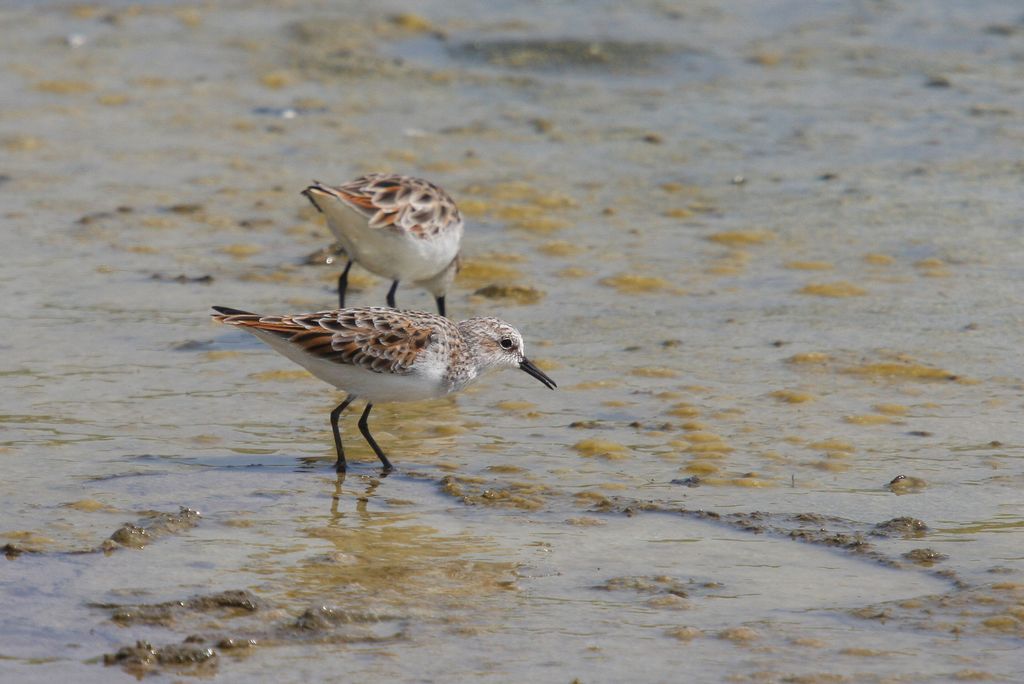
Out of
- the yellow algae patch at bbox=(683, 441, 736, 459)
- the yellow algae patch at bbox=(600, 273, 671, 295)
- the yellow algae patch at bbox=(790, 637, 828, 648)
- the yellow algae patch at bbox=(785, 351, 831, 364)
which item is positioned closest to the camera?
the yellow algae patch at bbox=(790, 637, 828, 648)

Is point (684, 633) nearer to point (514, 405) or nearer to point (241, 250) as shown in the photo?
point (514, 405)

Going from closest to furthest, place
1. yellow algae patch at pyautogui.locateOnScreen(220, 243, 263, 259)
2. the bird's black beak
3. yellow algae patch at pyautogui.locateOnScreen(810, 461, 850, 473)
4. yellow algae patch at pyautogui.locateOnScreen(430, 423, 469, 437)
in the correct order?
yellow algae patch at pyautogui.locateOnScreen(810, 461, 850, 473), yellow algae patch at pyautogui.locateOnScreen(430, 423, 469, 437), the bird's black beak, yellow algae patch at pyautogui.locateOnScreen(220, 243, 263, 259)

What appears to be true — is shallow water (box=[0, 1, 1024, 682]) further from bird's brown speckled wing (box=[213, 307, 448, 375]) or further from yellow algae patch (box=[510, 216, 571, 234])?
bird's brown speckled wing (box=[213, 307, 448, 375])

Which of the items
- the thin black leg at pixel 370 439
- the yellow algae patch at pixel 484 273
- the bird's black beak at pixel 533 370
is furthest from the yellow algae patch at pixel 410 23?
the thin black leg at pixel 370 439

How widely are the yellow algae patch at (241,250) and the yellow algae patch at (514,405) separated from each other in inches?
101

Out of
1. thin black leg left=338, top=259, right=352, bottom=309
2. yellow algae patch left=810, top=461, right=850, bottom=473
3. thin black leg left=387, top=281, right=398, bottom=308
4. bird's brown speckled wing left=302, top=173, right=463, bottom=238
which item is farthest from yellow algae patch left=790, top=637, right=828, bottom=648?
thin black leg left=387, top=281, right=398, bottom=308

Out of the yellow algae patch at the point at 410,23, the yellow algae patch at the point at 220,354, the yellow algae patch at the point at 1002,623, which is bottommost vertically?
the yellow algae patch at the point at 220,354

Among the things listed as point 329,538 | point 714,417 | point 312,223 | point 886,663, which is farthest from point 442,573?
point 312,223

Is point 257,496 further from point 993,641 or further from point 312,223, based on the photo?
point 312,223

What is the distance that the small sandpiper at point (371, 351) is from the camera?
6.46 meters

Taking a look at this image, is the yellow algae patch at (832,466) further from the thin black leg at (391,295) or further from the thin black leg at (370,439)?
the thin black leg at (391,295)

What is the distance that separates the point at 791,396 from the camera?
7.23 metres

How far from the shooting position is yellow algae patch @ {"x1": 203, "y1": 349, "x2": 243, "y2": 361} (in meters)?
7.78

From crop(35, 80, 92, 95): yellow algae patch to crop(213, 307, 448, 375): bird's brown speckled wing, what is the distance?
670 cm
